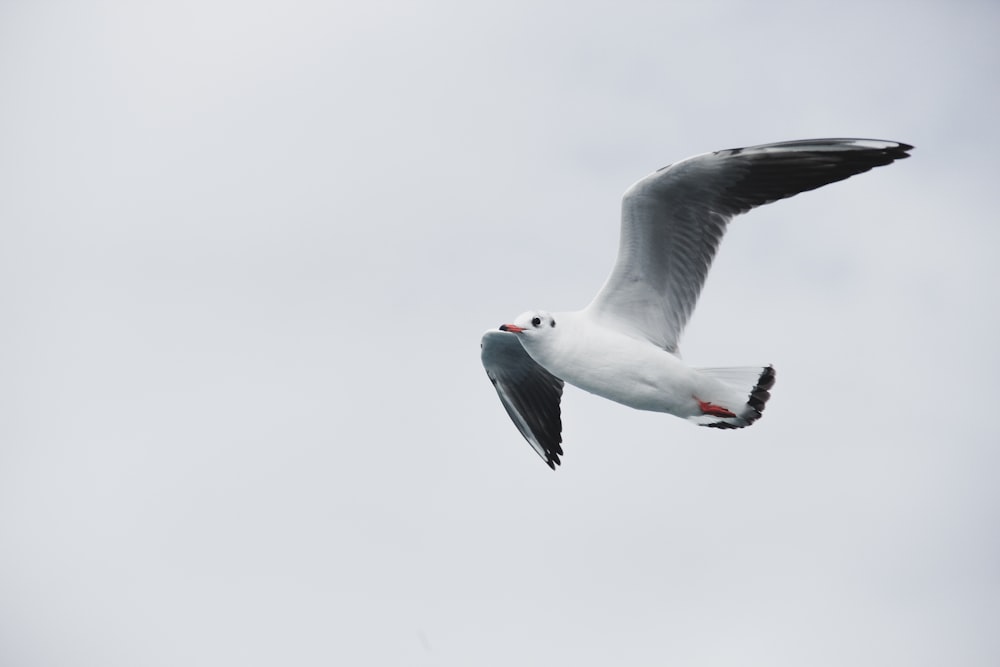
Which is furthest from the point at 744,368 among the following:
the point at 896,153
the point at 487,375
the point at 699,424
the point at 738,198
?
the point at 487,375

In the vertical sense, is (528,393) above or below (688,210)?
below

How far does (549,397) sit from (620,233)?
286 centimetres

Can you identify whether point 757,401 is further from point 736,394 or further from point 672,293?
point 672,293

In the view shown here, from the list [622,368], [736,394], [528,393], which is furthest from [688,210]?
[528,393]

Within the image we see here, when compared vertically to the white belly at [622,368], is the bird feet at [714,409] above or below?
below

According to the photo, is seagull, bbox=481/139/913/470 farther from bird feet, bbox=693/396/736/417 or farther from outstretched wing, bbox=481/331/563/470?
outstretched wing, bbox=481/331/563/470

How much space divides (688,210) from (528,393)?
3287 mm

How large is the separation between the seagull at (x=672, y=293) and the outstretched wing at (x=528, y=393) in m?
1.95

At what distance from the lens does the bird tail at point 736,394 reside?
36.9 ft

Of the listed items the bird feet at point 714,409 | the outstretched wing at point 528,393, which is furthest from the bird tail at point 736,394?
the outstretched wing at point 528,393

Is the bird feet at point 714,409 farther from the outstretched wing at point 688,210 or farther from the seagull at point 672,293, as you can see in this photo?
the outstretched wing at point 688,210

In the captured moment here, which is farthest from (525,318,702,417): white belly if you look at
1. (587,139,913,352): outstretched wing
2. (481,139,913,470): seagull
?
(587,139,913,352): outstretched wing

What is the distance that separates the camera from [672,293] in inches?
449

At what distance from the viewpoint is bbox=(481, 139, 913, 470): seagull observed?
34.5ft
